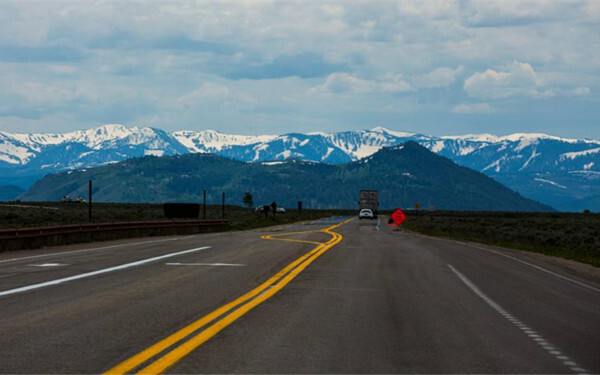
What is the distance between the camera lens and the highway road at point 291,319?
6773mm

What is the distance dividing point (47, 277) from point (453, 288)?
25.3ft

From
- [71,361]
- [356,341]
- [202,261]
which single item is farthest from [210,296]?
[202,261]

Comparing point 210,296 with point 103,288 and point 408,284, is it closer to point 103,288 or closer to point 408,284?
point 103,288

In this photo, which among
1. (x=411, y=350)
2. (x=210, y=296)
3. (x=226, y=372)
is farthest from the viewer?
(x=210, y=296)

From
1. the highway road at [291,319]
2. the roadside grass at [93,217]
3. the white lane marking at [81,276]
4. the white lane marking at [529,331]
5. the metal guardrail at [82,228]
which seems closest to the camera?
the highway road at [291,319]

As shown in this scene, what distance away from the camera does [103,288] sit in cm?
1188

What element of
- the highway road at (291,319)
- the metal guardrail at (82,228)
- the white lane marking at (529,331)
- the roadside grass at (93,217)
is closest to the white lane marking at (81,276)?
the highway road at (291,319)

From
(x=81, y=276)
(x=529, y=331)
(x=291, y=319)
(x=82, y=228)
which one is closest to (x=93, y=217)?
(x=82, y=228)

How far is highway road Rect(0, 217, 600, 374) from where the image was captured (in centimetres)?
677

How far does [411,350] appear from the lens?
7391 millimetres

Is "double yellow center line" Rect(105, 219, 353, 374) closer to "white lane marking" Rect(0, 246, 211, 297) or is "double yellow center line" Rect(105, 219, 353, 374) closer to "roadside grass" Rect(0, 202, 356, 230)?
"white lane marking" Rect(0, 246, 211, 297)

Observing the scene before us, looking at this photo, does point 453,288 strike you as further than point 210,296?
Yes

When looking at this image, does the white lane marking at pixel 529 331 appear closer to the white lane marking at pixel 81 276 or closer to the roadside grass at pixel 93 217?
the white lane marking at pixel 81 276

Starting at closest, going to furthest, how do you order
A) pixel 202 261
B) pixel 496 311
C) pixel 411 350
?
pixel 411 350, pixel 496 311, pixel 202 261
